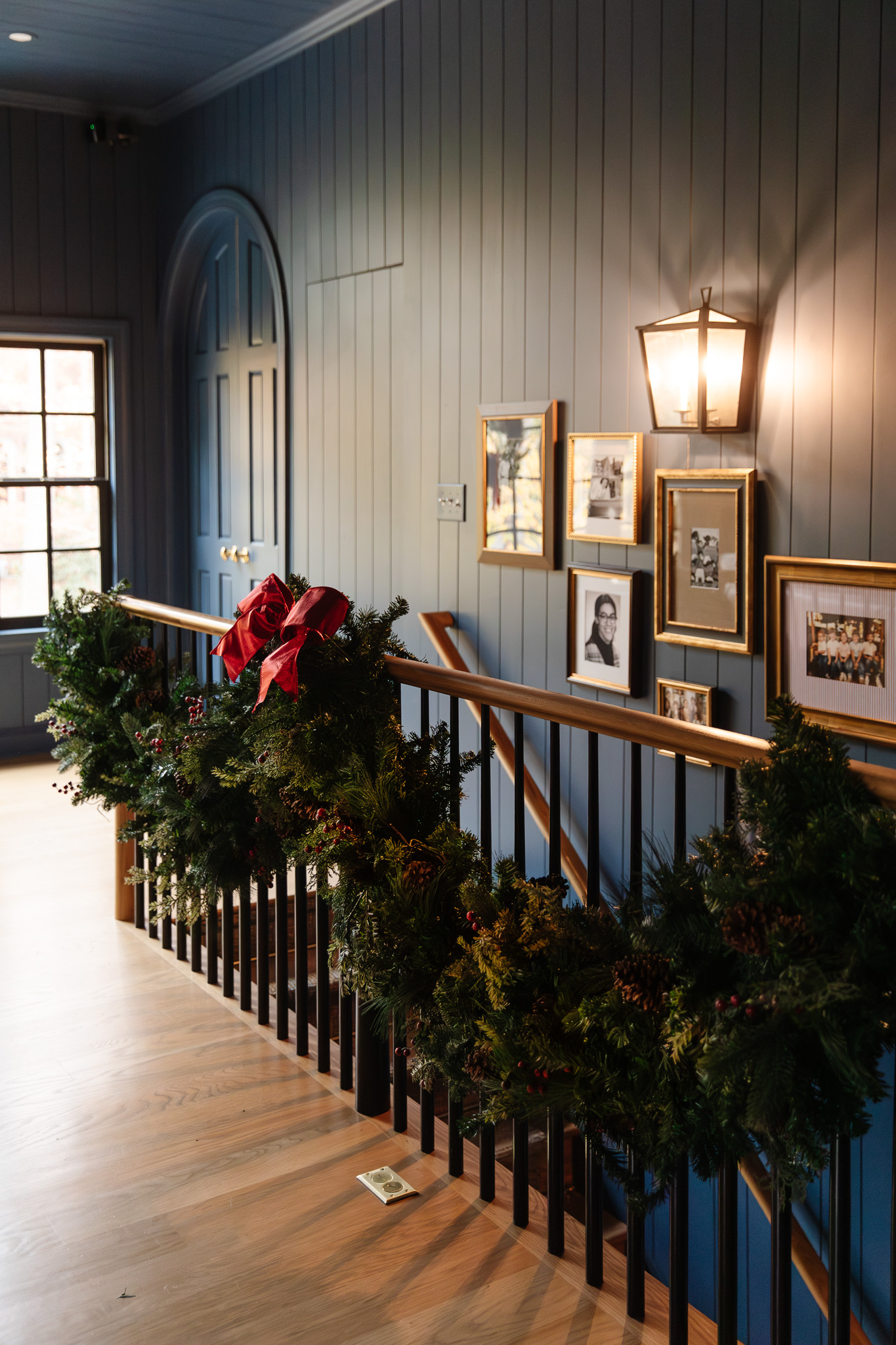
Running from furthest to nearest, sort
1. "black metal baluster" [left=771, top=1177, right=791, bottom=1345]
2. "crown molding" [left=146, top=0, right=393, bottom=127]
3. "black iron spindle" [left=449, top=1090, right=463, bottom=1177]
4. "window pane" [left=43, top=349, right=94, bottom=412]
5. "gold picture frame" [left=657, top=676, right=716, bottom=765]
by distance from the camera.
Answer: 1. "window pane" [left=43, top=349, right=94, bottom=412]
2. "crown molding" [left=146, top=0, right=393, bottom=127]
3. "gold picture frame" [left=657, top=676, right=716, bottom=765]
4. "black iron spindle" [left=449, top=1090, right=463, bottom=1177]
5. "black metal baluster" [left=771, top=1177, right=791, bottom=1345]

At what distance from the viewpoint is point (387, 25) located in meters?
4.64

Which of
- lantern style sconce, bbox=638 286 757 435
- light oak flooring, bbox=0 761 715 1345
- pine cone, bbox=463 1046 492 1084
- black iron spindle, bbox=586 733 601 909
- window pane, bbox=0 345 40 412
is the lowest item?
light oak flooring, bbox=0 761 715 1345

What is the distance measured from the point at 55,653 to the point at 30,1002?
0.97 meters

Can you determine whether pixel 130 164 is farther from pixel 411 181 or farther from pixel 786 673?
pixel 786 673

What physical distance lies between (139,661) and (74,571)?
3.49 meters

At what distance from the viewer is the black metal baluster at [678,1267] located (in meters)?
1.76

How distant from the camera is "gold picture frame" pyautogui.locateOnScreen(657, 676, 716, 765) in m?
3.34

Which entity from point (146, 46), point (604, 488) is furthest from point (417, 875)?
point (146, 46)

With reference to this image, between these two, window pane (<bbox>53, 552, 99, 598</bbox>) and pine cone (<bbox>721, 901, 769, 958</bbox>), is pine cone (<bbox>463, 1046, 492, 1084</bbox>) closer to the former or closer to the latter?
pine cone (<bbox>721, 901, 769, 958</bbox>)

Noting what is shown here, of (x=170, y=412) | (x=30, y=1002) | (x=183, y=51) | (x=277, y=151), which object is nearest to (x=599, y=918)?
(x=30, y=1002)

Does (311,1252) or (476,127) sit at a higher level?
(476,127)

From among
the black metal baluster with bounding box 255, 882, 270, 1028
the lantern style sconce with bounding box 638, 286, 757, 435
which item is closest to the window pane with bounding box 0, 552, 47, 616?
the black metal baluster with bounding box 255, 882, 270, 1028

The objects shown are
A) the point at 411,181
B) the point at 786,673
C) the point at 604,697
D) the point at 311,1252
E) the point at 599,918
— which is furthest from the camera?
the point at 411,181

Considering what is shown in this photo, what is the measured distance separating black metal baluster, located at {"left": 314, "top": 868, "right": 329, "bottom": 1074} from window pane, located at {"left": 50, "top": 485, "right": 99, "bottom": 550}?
175 inches
